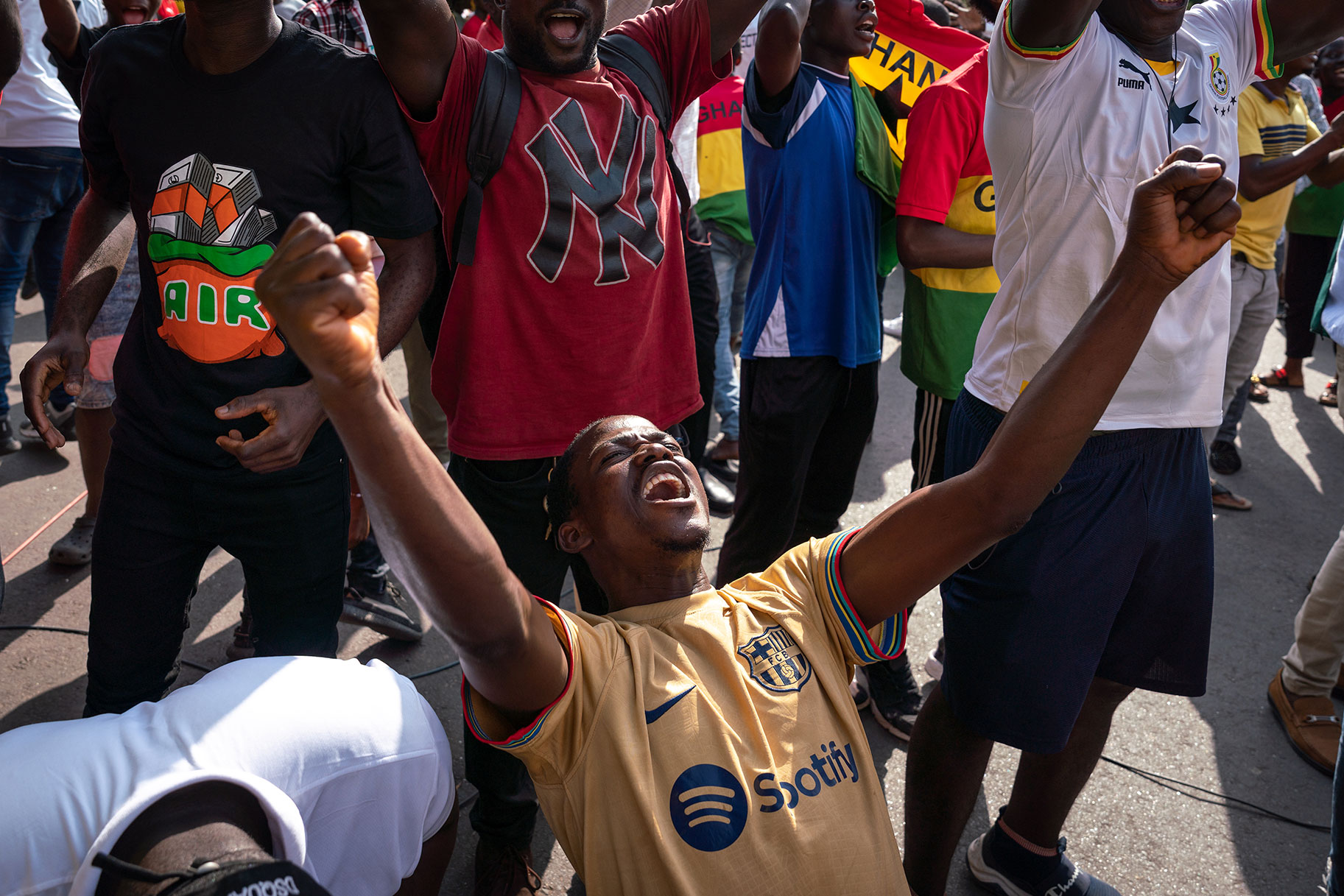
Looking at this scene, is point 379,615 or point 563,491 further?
point 379,615

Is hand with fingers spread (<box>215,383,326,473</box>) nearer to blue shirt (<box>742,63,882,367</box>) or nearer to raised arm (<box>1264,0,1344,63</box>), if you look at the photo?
blue shirt (<box>742,63,882,367</box>)

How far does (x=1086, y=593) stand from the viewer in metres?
1.98

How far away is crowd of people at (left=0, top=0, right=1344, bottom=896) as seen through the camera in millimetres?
1332

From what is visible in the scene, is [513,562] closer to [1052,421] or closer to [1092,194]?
[1052,421]

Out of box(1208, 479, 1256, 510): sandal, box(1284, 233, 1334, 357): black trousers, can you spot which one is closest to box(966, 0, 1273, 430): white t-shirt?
box(1208, 479, 1256, 510): sandal

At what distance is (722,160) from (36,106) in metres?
3.00

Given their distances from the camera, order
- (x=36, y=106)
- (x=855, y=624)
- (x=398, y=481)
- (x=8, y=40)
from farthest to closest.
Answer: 1. (x=36, y=106)
2. (x=8, y=40)
3. (x=855, y=624)
4. (x=398, y=481)

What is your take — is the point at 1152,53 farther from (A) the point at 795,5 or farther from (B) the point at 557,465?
(B) the point at 557,465

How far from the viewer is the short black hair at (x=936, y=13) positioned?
3.68m

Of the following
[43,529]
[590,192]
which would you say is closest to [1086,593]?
[590,192]

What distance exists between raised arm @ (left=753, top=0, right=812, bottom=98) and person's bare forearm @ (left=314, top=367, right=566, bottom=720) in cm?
192

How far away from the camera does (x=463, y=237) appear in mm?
2090

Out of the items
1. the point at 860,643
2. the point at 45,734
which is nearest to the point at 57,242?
the point at 45,734

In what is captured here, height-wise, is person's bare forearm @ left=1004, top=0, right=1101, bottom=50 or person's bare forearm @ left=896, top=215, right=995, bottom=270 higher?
person's bare forearm @ left=1004, top=0, right=1101, bottom=50
